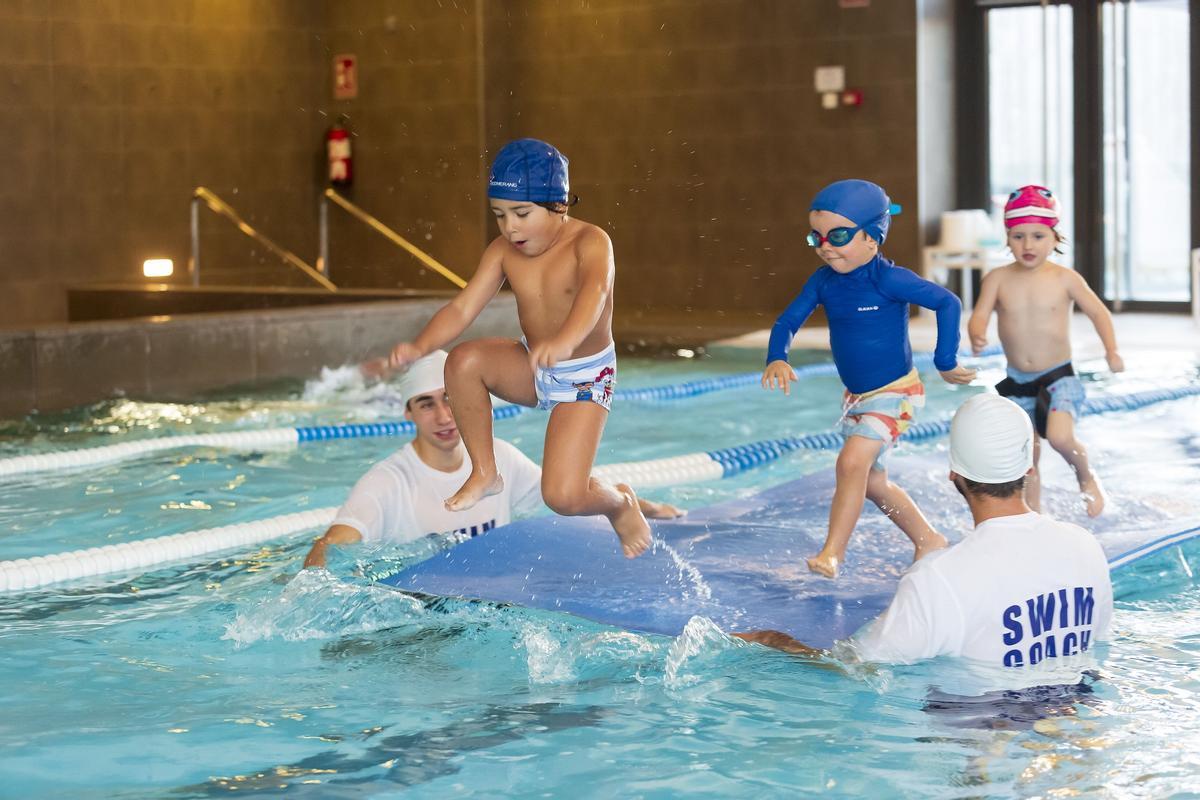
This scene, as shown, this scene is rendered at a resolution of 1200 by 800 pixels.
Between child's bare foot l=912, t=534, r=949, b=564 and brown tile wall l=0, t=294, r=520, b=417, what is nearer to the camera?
child's bare foot l=912, t=534, r=949, b=564

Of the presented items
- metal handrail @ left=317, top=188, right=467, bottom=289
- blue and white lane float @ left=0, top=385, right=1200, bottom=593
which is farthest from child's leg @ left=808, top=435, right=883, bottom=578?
metal handrail @ left=317, top=188, right=467, bottom=289

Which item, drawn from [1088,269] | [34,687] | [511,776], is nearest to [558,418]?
[511,776]

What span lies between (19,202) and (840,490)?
11548 millimetres

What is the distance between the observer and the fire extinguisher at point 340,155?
16.5m

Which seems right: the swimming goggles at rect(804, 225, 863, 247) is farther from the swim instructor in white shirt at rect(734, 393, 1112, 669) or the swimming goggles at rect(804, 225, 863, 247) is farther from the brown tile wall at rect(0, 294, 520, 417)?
the brown tile wall at rect(0, 294, 520, 417)

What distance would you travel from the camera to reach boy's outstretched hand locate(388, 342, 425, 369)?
425 cm

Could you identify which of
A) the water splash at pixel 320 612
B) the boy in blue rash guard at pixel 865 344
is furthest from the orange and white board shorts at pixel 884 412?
the water splash at pixel 320 612

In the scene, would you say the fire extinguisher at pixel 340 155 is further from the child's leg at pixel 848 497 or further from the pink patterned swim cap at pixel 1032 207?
the child's leg at pixel 848 497

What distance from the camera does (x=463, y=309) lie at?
4.46m

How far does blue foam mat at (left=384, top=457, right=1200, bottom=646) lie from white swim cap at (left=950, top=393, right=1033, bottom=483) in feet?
2.41

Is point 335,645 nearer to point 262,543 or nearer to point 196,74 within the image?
point 262,543

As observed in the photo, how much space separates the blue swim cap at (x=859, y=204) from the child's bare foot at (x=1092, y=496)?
4.90ft

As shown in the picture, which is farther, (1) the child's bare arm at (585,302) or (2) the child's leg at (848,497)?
(2) the child's leg at (848,497)

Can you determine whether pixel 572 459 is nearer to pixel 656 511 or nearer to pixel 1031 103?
pixel 656 511
